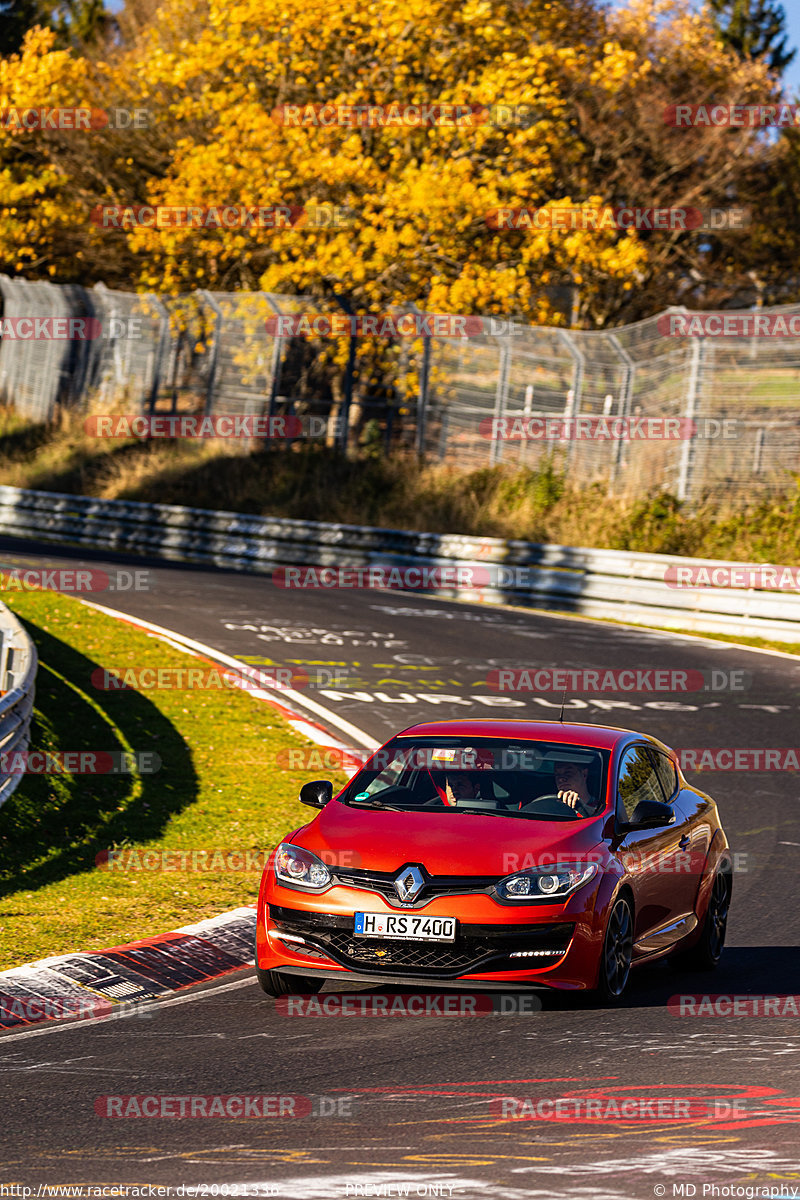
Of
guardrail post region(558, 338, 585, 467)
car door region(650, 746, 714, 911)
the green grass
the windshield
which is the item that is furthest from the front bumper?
guardrail post region(558, 338, 585, 467)

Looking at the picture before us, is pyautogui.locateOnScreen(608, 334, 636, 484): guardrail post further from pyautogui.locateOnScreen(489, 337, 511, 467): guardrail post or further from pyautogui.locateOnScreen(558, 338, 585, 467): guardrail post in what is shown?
pyautogui.locateOnScreen(489, 337, 511, 467): guardrail post

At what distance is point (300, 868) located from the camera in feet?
26.0

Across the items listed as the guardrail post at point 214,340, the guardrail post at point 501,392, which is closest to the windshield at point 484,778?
the guardrail post at point 501,392

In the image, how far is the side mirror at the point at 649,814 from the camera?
8.30m

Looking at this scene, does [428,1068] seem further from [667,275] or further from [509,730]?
[667,275]

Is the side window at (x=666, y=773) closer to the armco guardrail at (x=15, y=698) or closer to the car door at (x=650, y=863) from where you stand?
the car door at (x=650, y=863)

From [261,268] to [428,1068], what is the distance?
119 feet

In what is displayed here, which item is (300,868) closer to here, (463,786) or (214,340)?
(463,786)

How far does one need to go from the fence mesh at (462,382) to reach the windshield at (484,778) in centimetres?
1940

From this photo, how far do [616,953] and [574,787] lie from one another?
3.22 feet

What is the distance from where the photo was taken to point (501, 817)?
8172 mm

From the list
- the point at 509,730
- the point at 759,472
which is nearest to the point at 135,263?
the point at 759,472

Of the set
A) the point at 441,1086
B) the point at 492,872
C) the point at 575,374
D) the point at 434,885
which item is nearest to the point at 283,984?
the point at 434,885

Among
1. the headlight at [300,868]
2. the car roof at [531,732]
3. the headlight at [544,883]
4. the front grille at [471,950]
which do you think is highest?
the car roof at [531,732]
